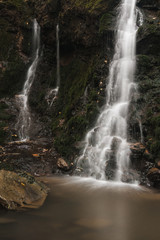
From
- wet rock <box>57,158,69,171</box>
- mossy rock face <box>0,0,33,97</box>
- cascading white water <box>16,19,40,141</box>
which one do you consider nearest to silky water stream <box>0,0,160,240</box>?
wet rock <box>57,158,69,171</box>

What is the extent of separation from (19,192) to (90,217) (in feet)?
6.25

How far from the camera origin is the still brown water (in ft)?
13.4

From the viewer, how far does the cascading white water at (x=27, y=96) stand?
13.5 m

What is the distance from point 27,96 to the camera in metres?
16.2

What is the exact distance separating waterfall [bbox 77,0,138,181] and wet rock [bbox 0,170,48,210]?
9.82 feet

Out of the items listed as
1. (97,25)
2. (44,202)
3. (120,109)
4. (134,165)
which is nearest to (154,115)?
(120,109)

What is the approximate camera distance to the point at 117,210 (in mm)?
5316

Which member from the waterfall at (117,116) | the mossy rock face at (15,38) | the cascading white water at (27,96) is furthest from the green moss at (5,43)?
the waterfall at (117,116)

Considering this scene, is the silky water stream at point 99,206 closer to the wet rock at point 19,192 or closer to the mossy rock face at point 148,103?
the wet rock at point 19,192

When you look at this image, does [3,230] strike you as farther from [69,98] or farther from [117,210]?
[69,98]

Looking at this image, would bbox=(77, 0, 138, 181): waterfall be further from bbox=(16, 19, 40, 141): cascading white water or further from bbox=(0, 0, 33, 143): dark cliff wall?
bbox=(0, 0, 33, 143): dark cliff wall

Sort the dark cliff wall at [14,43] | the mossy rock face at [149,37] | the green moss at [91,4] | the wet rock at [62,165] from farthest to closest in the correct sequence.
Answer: the dark cliff wall at [14,43] → the green moss at [91,4] → the mossy rock face at [149,37] → the wet rock at [62,165]

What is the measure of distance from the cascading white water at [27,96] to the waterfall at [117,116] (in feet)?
16.8

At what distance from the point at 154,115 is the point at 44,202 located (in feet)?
19.2
